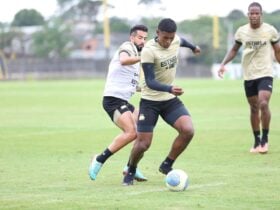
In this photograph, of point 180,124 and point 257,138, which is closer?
point 180,124

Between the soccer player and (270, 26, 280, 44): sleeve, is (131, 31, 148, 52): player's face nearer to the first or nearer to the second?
the soccer player

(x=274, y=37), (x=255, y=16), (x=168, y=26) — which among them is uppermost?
(x=168, y=26)

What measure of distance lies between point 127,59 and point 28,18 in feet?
442

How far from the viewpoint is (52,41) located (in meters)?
111

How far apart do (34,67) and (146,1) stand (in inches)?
757

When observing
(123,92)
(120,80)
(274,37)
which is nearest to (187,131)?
(123,92)

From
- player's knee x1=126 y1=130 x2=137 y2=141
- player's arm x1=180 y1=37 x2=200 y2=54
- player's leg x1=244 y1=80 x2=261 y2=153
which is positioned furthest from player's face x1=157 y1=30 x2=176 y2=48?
player's leg x1=244 y1=80 x2=261 y2=153

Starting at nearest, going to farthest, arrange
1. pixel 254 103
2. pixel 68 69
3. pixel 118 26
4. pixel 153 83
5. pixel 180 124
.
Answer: pixel 153 83
pixel 180 124
pixel 254 103
pixel 68 69
pixel 118 26

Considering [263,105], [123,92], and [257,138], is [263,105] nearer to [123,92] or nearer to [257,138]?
[257,138]

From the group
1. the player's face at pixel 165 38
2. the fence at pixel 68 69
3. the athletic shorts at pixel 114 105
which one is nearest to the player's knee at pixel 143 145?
the athletic shorts at pixel 114 105

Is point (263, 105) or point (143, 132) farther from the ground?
point (143, 132)

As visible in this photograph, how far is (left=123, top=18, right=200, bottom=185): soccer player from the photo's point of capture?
1111cm

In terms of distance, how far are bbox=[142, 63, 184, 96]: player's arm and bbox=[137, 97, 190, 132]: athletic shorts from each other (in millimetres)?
502

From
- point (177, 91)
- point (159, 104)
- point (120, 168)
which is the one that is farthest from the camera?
point (120, 168)
